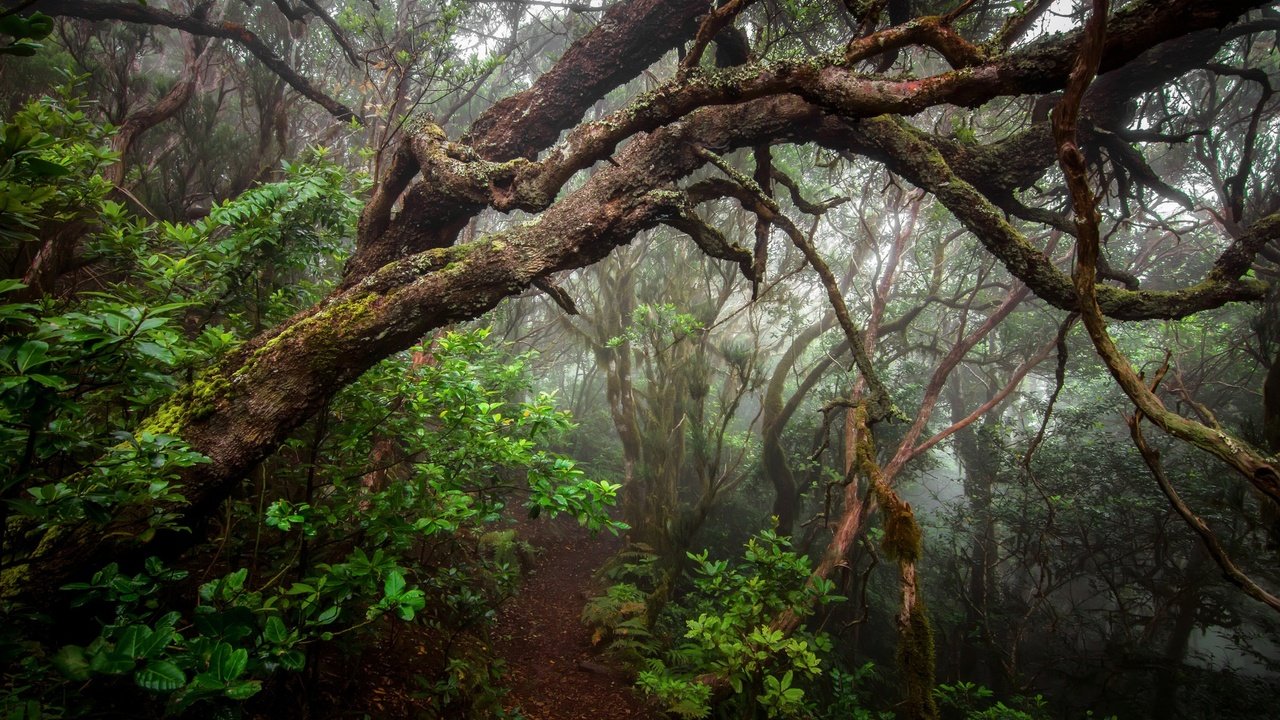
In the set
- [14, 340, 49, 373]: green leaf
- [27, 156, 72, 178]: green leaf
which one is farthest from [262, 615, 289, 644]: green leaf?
[27, 156, 72, 178]: green leaf

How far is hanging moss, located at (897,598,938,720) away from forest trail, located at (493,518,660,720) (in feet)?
11.0

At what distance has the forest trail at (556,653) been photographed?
468cm

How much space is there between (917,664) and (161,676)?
2596 mm

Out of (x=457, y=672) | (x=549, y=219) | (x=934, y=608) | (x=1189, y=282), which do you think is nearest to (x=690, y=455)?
(x=934, y=608)

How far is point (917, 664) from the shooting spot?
6.84 ft

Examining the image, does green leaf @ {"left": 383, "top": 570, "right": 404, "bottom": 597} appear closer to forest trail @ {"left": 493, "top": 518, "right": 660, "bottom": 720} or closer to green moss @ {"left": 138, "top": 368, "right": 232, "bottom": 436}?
green moss @ {"left": 138, "top": 368, "right": 232, "bottom": 436}

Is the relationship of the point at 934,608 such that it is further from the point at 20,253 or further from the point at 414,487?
the point at 20,253

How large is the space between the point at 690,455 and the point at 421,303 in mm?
9500

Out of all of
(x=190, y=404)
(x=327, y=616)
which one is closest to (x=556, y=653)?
(x=327, y=616)

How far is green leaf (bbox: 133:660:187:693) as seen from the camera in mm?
1380

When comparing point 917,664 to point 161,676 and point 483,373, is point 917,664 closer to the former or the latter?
point 161,676

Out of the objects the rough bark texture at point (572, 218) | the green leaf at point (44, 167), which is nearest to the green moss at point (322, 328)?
the rough bark texture at point (572, 218)

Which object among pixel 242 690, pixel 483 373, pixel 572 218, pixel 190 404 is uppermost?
pixel 572 218

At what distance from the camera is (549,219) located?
3334 millimetres
